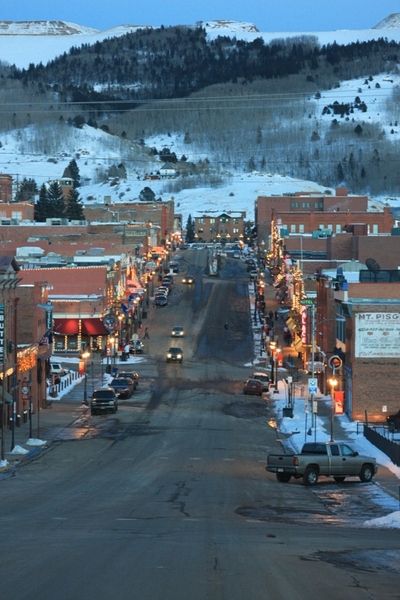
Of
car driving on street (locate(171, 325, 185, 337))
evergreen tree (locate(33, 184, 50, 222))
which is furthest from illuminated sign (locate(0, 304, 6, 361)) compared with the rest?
evergreen tree (locate(33, 184, 50, 222))

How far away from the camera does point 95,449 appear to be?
41.5 meters

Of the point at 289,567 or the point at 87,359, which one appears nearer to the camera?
the point at 289,567

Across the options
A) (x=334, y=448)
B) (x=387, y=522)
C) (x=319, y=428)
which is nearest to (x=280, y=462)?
(x=334, y=448)

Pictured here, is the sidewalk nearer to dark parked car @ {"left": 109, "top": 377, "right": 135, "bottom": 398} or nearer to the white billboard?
the white billboard

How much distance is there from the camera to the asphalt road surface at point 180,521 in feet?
53.5

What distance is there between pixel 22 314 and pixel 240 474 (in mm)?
24507

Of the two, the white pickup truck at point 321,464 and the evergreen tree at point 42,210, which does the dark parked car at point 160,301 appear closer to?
the evergreen tree at point 42,210

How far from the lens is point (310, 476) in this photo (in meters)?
34.2

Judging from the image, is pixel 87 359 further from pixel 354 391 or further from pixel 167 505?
pixel 167 505

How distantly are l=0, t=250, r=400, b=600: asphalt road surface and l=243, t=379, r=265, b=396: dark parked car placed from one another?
592 cm

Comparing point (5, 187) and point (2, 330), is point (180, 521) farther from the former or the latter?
point (5, 187)

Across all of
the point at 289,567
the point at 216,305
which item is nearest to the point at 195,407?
the point at 289,567

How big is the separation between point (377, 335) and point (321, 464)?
62.8ft

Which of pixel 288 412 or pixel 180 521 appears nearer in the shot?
pixel 180 521
